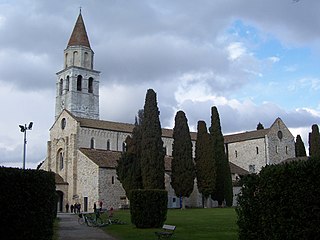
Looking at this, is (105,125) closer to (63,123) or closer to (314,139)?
(63,123)

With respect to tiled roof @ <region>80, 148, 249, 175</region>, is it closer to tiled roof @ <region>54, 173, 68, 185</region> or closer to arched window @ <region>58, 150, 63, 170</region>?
tiled roof @ <region>54, 173, 68, 185</region>

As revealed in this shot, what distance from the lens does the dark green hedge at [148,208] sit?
25.2 meters

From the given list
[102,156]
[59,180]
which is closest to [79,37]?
[102,156]

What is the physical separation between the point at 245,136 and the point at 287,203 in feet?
202

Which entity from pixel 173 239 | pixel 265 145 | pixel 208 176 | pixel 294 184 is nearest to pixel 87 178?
pixel 208 176

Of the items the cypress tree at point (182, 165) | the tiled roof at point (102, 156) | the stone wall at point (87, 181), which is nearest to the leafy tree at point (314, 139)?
the cypress tree at point (182, 165)

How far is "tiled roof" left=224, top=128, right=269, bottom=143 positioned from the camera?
6968cm

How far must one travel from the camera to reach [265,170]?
41.8 ft

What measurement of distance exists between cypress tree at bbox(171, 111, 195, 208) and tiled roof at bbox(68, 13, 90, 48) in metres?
29.6

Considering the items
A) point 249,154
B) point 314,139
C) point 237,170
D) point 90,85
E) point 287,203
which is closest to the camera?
point 287,203

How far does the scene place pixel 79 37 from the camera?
241ft

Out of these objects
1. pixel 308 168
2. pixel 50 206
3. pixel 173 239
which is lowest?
pixel 173 239

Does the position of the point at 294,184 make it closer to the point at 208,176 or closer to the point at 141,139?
the point at 141,139

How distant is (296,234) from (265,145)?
58.2 metres
